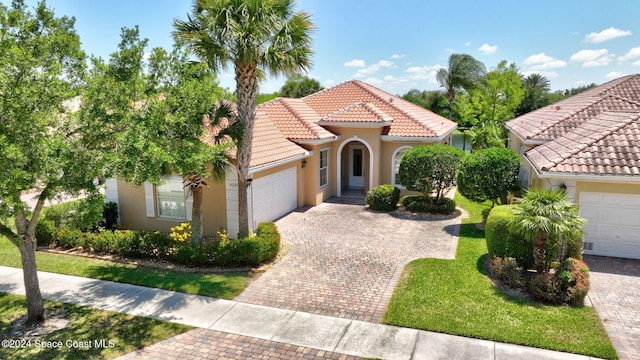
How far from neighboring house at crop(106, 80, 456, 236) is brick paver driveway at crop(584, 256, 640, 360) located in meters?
10.6

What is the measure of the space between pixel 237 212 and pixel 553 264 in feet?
33.0

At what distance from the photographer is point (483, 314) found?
32.1 feet

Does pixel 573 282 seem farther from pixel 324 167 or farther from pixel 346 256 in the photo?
pixel 324 167

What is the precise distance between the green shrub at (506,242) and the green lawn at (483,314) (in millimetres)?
879

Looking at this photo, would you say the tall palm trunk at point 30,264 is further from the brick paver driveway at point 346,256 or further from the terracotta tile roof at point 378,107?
the terracotta tile roof at point 378,107

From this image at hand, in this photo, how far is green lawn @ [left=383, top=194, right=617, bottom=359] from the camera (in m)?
8.72

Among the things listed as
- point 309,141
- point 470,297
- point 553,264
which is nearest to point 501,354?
point 470,297

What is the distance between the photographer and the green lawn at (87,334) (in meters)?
8.47

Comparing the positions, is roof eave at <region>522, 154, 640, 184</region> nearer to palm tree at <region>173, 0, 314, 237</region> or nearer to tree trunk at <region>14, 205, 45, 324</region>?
palm tree at <region>173, 0, 314, 237</region>

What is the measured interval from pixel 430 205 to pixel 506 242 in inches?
321

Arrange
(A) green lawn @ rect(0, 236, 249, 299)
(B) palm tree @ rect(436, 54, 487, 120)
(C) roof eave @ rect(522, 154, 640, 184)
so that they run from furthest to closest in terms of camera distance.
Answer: (B) palm tree @ rect(436, 54, 487, 120) → (C) roof eave @ rect(522, 154, 640, 184) → (A) green lawn @ rect(0, 236, 249, 299)

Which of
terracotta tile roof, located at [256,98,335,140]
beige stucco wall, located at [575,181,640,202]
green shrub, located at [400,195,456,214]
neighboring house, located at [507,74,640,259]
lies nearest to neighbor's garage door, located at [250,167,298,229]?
terracotta tile roof, located at [256,98,335,140]

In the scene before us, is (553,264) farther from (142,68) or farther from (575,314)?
(142,68)

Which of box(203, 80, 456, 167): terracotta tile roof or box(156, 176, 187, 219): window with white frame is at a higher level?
box(203, 80, 456, 167): terracotta tile roof
